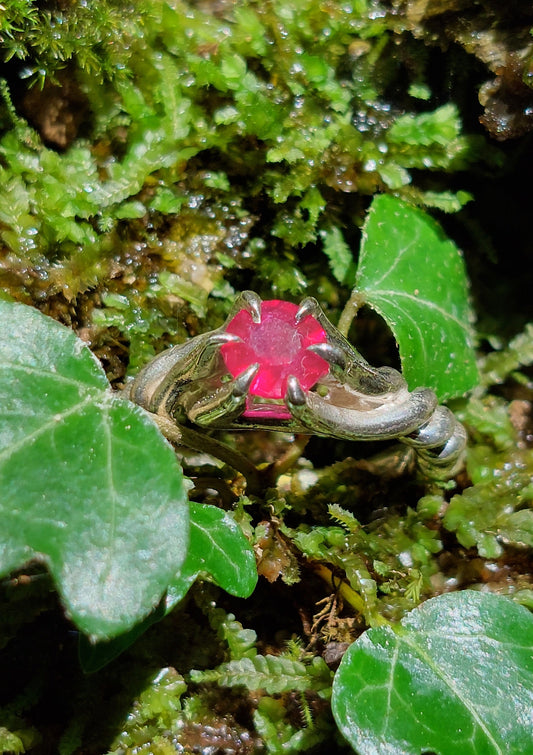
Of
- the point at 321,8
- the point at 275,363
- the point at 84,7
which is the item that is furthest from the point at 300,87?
the point at 275,363

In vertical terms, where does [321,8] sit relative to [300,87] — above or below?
above

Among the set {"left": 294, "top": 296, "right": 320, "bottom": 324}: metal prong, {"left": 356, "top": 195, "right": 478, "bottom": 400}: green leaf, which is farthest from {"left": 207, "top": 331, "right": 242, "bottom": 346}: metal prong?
{"left": 356, "top": 195, "right": 478, "bottom": 400}: green leaf

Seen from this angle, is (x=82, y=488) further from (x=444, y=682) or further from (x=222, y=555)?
(x=444, y=682)

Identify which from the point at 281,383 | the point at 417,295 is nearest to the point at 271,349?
the point at 281,383

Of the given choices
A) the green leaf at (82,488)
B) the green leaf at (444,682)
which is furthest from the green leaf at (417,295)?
the green leaf at (82,488)

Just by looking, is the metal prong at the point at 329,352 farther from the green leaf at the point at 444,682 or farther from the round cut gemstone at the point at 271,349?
the green leaf at the point at 444,682

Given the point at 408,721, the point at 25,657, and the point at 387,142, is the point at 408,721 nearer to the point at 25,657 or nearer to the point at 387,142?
the point at 25,657
